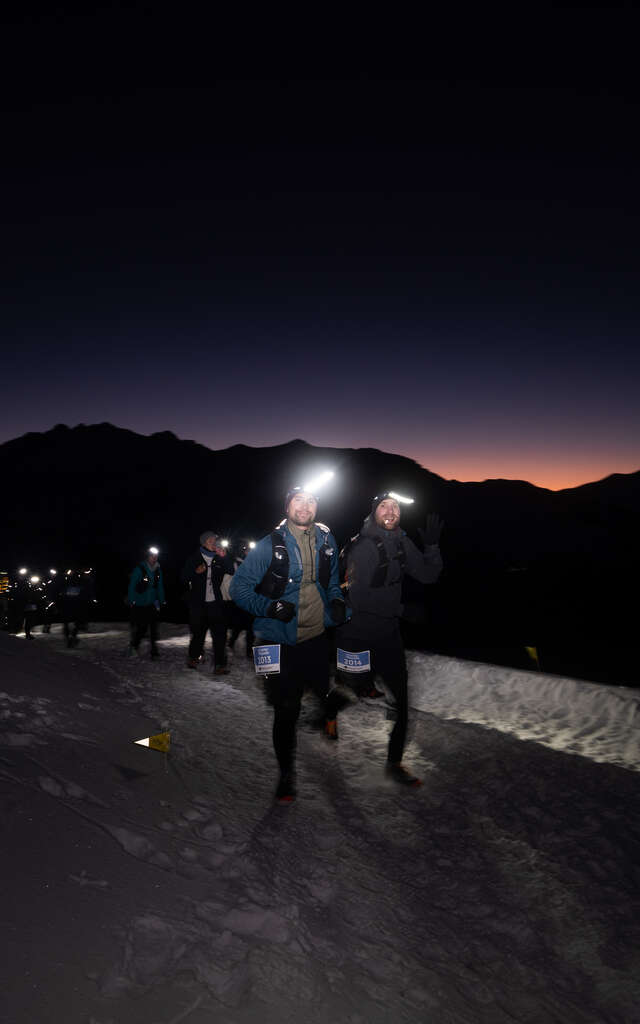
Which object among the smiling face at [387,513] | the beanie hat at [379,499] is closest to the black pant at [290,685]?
the smiling face at [387,513]

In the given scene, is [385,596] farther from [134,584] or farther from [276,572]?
[134,584]

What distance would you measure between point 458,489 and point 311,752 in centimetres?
17203

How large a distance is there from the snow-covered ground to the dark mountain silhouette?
101 m

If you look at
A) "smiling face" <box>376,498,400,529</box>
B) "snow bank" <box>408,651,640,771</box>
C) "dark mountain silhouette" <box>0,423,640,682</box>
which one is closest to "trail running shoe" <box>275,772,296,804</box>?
"smiling face" <box>376,498,400,529</box>

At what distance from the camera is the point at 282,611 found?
3973 mm

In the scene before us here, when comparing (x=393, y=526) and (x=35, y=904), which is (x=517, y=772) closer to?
(x=393, y=526)

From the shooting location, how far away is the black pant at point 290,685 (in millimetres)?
4098

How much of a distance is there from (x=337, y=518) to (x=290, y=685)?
147m

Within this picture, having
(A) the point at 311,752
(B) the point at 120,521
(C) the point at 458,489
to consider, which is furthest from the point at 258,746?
(C) the point at 458,489

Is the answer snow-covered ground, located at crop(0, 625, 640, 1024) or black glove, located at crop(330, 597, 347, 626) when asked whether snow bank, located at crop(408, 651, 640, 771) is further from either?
black glove, located at crop(330, 597, 347, 626)

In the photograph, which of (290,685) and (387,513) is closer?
(290,685)

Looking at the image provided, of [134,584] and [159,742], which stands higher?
[134,584]

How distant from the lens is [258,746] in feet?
18.1

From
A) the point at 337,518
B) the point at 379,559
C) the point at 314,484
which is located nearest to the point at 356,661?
the point at 379,559
